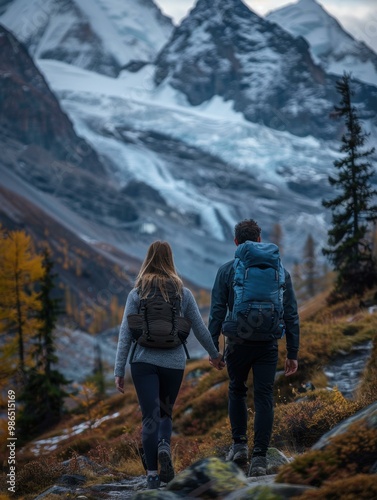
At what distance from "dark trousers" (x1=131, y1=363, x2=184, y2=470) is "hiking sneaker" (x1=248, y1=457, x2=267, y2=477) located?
93cm

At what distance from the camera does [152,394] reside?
21.3 ft

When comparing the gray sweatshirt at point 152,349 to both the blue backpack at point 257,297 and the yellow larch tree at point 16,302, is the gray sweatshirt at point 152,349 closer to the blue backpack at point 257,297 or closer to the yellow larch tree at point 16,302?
the blue backpack at point 257,297

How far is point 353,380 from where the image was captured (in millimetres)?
10344

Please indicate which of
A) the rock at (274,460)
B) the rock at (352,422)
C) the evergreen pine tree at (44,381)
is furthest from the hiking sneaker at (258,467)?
the evergreen pine tree at (44,381)

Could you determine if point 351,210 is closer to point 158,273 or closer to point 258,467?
point 158,273

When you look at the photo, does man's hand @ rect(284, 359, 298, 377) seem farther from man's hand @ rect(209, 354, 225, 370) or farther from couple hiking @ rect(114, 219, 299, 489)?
man's hand @ rect(209, 354, 225, 370)

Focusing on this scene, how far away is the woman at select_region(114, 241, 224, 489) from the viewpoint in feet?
21.2

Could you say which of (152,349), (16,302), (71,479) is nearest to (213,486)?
(152,349)

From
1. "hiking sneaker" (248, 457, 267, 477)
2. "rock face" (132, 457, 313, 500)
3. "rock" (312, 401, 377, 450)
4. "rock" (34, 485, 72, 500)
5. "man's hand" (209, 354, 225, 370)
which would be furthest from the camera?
"man's hand" (209, 354, 225, 370)

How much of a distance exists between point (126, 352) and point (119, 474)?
248 cm

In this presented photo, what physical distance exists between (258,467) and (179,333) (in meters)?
1.54

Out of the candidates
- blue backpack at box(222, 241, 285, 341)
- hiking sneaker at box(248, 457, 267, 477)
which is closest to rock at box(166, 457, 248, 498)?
hiking sneaker at box(248, 457, 267, 477)

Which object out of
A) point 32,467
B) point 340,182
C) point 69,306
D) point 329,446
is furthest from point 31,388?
point 69,306

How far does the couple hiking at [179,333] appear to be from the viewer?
6402 mm
